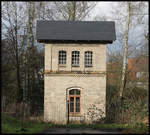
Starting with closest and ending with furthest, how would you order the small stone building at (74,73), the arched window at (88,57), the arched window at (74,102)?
the small stone building at (74,73), the arched window at (74,102), the arched window at (88,57)

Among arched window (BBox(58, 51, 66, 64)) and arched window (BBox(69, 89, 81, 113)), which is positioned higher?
arched window (BBox(58, 51, 66, 64))

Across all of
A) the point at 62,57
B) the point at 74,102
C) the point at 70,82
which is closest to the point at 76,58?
the point at 62,57

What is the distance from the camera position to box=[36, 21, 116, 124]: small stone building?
964 inches

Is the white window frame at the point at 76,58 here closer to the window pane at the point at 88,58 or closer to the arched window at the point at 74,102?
the window pane at the point at 88,58

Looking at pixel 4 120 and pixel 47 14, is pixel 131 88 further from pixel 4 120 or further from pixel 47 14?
pixel 4 120

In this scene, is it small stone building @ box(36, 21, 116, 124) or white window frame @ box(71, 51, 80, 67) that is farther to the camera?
white window frame @ box(71, 51, 80, 67)

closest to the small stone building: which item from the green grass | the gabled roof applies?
the gabled roof

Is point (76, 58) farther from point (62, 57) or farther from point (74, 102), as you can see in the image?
point (74, 102)

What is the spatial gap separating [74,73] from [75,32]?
3632 mm

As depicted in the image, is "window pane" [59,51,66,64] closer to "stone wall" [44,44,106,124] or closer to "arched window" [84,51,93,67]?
"stone wall" [44,44,106,124]

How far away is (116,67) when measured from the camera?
1495 inches

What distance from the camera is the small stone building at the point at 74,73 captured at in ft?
80.3

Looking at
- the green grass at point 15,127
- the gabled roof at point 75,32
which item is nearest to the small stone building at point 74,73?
the gabled roof at point 75,32

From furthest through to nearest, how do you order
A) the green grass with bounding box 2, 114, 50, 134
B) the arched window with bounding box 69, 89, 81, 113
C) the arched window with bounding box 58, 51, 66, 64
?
the arched window with bounding box 58, 51, 66, 64
the arched window with bounding box 69, 89, 81, 113
the green grass with bounding box 2, 114, 50, 134
